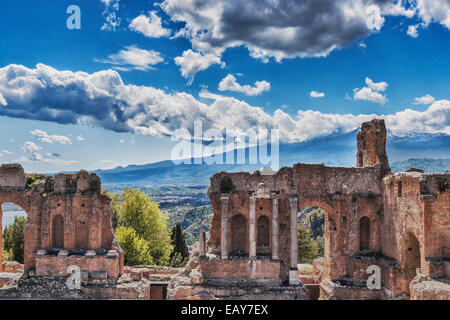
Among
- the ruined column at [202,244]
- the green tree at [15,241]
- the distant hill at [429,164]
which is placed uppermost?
the distant hill at [429,164]

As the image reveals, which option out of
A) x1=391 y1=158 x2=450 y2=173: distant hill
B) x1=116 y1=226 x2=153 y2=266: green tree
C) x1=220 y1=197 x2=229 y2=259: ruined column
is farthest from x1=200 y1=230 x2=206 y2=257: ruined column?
x1=391 y1=158 x2=450 y2=173: distant hill

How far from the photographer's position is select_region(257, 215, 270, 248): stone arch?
2478cm

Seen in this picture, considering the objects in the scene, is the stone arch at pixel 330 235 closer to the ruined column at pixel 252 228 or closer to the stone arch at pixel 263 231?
the stone arch at pixel 263 231

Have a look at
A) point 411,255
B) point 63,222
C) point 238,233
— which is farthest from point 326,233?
point 63,222

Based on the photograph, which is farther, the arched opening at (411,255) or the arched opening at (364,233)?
the arched opening at (364,233)

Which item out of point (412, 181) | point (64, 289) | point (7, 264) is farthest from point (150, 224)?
point (412, 181)

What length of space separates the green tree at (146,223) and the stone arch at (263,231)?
15.1 meters

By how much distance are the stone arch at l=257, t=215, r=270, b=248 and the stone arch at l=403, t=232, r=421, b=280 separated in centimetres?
785

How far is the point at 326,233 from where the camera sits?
2453 centimetres

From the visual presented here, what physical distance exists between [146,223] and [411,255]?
23659mm

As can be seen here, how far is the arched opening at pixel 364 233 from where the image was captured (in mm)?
24719

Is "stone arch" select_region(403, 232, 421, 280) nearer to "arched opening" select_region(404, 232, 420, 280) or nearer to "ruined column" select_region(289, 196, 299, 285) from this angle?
"arched opening" select_region(404, 232, 420, 280)

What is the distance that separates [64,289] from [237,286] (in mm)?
9561

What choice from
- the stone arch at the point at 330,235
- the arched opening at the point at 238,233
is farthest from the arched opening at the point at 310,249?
the arched opening at the point at 238,233
